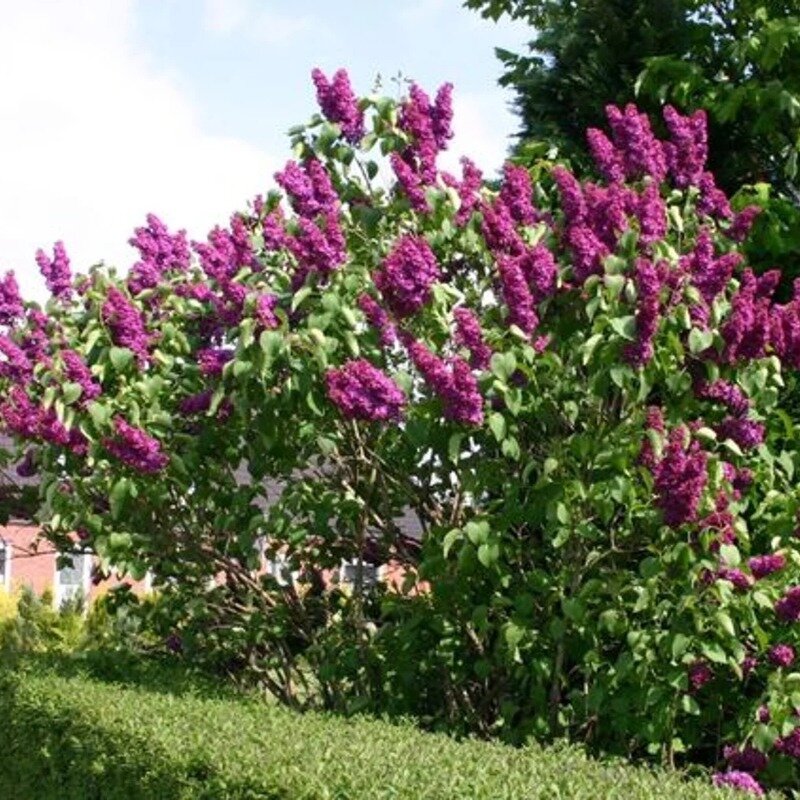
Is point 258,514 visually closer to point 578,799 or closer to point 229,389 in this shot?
point 229,389

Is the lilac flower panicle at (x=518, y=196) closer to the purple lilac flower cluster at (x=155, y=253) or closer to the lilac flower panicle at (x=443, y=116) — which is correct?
the lilac flower panicle at (x=443, y=116)

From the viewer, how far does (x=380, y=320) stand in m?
6.40

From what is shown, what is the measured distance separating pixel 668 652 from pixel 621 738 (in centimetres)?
81

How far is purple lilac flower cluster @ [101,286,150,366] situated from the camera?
7.27 m

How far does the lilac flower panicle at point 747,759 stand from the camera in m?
6.09

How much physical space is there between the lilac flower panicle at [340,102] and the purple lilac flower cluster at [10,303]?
2.30 meters

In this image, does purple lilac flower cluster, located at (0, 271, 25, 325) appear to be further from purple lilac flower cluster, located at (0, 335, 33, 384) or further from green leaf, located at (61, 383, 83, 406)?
green leaf, located at (61, 383, 83, 406)

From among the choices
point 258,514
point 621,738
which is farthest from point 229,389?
point 621,738

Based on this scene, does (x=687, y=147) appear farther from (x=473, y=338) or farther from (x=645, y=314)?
(x=473, y=338)

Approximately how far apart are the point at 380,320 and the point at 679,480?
156 cm

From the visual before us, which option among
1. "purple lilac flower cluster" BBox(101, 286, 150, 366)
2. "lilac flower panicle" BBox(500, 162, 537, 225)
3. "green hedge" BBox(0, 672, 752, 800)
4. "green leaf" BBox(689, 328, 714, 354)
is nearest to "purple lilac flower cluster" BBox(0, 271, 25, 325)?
"purple lilac flower cluster" BBox(101, 286, 150, 366)

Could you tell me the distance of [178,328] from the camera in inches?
318

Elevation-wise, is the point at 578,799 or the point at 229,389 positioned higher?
the point at 229,389

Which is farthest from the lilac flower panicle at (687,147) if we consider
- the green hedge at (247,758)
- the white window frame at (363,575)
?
the green hedge at (247,758)
